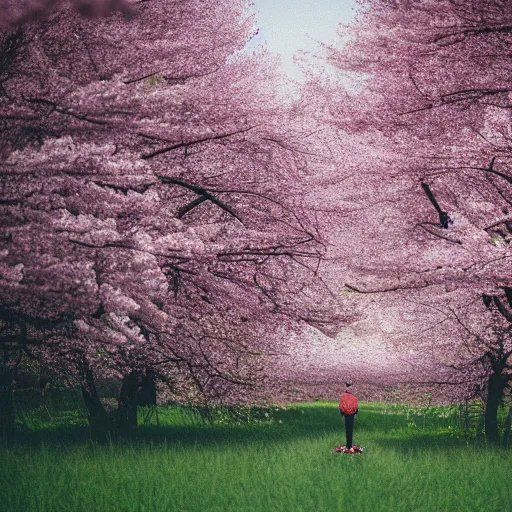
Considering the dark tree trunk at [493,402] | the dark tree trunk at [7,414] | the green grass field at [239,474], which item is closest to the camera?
the green grass field at [239,474]

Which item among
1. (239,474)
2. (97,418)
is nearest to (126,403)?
(97,418)

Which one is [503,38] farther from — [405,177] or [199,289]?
[199,289]

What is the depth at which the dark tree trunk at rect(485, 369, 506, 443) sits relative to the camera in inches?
374

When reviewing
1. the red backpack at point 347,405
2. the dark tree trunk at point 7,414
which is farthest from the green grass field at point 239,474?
the red backpack at point 347,405

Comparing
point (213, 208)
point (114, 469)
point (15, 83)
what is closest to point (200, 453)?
point (114, 469)

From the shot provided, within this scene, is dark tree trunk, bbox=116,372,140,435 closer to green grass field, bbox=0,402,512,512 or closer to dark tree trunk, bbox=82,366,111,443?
dark tree trunk, bbox=82,366,111,443

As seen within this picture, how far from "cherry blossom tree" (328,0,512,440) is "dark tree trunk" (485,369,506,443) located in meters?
0.02

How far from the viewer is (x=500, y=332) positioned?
346 inches

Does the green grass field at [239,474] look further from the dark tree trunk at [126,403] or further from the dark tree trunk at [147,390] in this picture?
the dark tree trunk at [147,390]

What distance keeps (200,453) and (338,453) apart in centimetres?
184

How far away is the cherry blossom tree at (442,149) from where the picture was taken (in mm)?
7602

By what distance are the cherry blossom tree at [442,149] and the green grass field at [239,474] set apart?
2062 millimetres

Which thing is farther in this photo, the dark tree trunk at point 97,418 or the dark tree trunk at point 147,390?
the dark tree trunk at point 97,418

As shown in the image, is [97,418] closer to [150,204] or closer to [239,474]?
[239,474]
